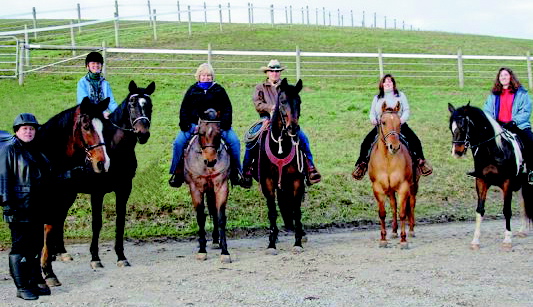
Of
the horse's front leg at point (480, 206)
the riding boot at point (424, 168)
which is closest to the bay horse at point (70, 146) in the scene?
the riding boot at point (424, 168)

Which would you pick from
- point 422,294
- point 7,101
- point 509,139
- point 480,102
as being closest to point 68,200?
point 422,294

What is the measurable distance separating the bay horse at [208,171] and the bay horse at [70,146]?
162cm

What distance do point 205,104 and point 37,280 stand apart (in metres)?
3.66

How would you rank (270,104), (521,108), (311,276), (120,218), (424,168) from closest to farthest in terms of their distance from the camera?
(311,276) → (120,218) → (270,104) → (521,108) → (424,168)

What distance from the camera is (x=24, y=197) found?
7.96 meters

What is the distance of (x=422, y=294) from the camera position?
→ 794 cm

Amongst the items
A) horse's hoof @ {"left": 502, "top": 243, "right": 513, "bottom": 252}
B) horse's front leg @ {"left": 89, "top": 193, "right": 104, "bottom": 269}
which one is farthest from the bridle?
horse's hoof @ {"left": 502, "top": 243, "right": 513, "bottom": 252}

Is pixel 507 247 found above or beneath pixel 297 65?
beneath

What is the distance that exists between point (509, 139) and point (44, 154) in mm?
6910

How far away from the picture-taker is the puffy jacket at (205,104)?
1071cm

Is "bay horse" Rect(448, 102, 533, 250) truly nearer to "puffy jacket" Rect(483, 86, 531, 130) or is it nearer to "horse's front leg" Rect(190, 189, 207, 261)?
"puffy jacket" Rect(483, 86, 531, 130)

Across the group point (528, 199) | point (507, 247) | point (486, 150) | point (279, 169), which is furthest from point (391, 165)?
point (528, 199)

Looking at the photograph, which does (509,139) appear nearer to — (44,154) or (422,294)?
(422,294)

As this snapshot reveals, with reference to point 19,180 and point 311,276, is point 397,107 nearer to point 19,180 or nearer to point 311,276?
point 311,276
